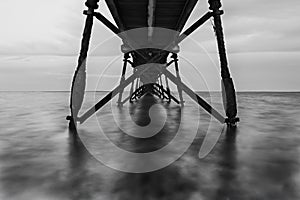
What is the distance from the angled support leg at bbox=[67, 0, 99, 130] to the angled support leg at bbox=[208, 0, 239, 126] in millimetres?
1935

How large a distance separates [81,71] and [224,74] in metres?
2.24

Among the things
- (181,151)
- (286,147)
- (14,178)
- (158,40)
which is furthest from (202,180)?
(158,40)

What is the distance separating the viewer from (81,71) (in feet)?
13.2

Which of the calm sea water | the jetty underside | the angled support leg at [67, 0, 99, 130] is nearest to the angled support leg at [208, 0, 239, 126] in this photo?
the jetty underside

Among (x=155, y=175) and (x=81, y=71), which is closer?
(x=155, y=175)

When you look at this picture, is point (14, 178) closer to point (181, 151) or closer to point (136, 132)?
point (181, 151)

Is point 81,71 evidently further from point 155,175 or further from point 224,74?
point 155,175

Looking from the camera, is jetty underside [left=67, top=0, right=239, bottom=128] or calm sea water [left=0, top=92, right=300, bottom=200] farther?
jetty underside [left=67, top=0, right=239, bottom=128]

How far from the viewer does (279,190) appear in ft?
5.72

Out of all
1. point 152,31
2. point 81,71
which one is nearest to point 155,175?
point 81,71

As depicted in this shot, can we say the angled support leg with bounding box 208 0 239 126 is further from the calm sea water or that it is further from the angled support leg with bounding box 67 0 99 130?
the angled support leg with bounding box 67 0 99 130

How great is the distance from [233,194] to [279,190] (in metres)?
0.34

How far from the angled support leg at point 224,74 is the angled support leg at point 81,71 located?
6.35 ft

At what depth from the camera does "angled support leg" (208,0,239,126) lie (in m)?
4.01
